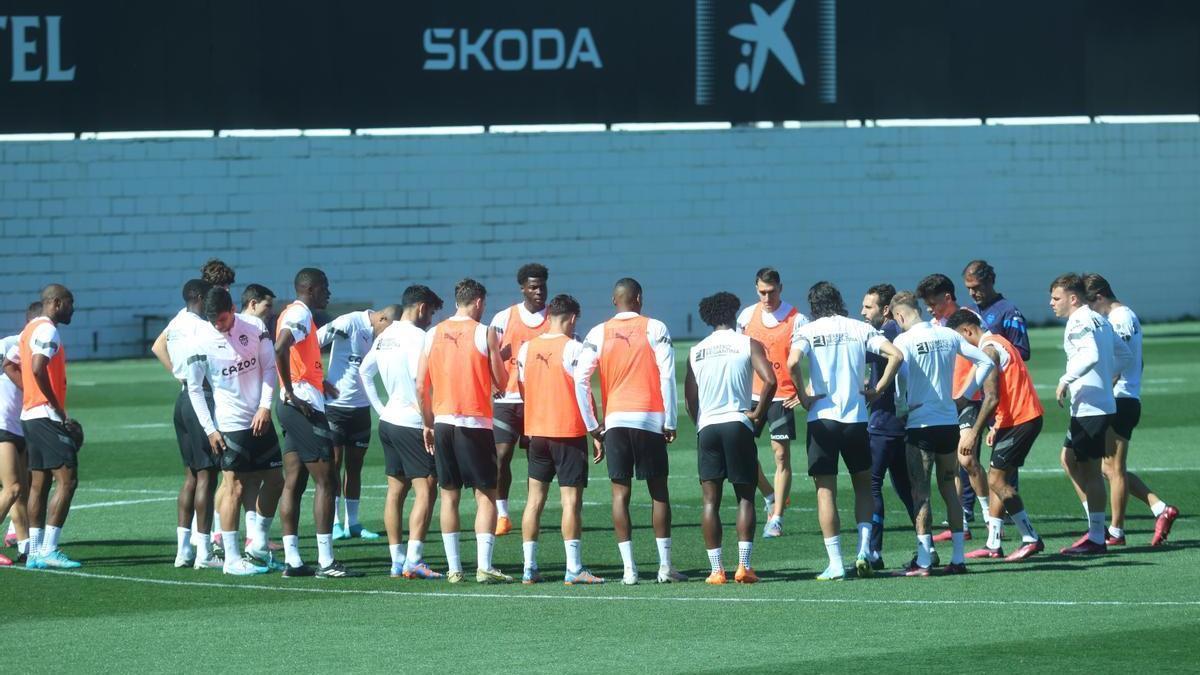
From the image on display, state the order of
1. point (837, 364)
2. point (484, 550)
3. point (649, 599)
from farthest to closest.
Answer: point (484, 550), point (837, 364), point (649, 599)

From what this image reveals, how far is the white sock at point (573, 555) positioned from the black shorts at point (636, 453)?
49cm

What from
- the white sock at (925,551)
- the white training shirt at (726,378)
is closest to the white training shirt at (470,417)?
the white training shirt at (726,378)

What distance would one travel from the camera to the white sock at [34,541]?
1273cm

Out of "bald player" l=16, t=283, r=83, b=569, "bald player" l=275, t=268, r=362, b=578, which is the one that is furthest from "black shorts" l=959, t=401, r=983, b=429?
"bald player" l=16, t=283, r=83, b=569

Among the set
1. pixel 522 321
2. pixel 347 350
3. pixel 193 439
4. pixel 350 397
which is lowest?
pixel 193 439

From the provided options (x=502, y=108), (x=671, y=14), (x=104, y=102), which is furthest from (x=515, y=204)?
(x=104, y=102)

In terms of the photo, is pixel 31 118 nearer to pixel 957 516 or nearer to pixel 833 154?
pixel 833 154

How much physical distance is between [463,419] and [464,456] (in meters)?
0.25

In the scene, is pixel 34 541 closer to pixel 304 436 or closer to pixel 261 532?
pixel 261 532

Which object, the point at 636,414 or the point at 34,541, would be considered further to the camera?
the point at 34,541

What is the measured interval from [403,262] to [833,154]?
9.35m

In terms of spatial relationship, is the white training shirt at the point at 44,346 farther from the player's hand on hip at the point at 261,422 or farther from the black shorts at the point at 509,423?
the black shorts at the point at 509,423

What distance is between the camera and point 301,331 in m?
12.6

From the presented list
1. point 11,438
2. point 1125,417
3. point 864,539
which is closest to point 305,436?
point 11,438
